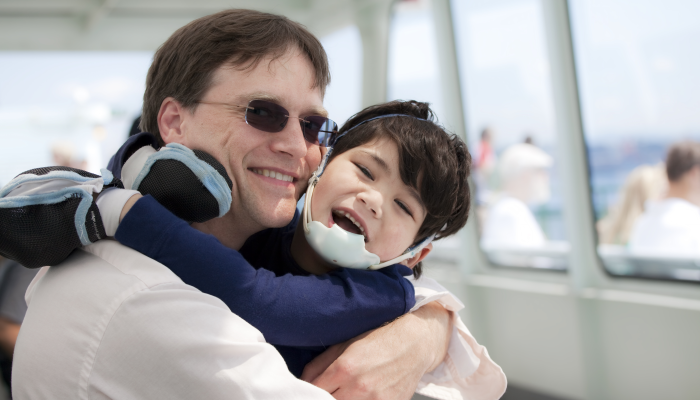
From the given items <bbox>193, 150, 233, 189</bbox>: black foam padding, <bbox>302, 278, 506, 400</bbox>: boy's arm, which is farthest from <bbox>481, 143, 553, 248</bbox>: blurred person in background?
<bbox>193, 150, 233, 189</bbox>: black foam padding

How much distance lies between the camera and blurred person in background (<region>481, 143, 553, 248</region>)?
208 inches

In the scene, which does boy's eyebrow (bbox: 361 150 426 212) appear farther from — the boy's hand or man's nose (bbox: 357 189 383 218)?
the boy's hand

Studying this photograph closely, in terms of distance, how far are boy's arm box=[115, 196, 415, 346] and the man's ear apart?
57 cm

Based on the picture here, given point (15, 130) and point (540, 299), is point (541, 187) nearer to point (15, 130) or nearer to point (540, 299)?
point (540, 299)

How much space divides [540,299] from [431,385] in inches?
129

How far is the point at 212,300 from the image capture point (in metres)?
1.20

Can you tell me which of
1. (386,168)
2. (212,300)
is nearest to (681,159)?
(386,168)

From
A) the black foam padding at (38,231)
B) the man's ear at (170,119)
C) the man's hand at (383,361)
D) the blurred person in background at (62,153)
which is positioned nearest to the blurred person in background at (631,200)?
the man's hand at (383,361)

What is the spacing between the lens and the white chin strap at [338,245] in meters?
1.56

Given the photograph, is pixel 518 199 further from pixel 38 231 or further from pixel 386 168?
pixel 38 231

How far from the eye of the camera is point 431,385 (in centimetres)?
182

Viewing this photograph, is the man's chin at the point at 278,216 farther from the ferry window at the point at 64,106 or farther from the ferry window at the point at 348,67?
the ferry window at the point at 64,106

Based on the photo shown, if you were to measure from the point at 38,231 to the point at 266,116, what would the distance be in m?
0.78

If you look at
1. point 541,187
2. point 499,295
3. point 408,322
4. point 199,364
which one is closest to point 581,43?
point 541,187
